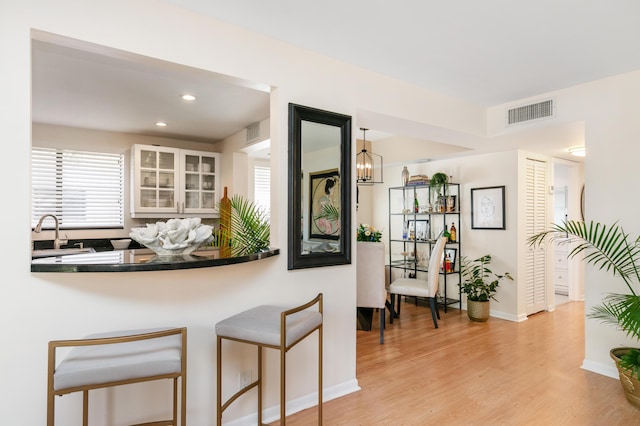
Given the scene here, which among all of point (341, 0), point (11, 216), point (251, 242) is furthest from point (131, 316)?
point (341, 0)

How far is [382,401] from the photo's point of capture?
2551 millimetres

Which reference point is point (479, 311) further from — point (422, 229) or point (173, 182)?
point (173, 182)

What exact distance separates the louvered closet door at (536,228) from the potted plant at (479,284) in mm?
443

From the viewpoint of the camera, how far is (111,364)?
4.51 ft

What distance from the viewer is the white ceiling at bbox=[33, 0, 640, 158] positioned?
200cm

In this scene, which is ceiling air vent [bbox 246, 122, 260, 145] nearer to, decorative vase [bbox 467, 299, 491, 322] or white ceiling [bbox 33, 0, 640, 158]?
white ceiling [bbox 33, 0, 640, 158]

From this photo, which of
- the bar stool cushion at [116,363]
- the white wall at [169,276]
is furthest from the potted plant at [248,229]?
the bar stool cushion at [116,363]

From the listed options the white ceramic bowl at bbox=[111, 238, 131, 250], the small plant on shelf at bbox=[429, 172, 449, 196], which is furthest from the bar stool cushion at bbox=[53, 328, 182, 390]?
the small plant on shelf at bbox=[429, 172, 449, 196]

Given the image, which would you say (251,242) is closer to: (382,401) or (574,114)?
(382,401)

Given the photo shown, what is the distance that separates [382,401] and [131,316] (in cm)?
173

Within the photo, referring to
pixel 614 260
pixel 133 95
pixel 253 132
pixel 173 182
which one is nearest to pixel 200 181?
pixel 173 182

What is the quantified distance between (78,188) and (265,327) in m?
3.77

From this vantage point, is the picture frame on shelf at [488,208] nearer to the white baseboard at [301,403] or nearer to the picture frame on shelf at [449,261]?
the picture frame on shelf at [449,261]

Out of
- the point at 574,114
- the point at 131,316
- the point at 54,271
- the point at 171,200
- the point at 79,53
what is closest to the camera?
the point at 54,271
